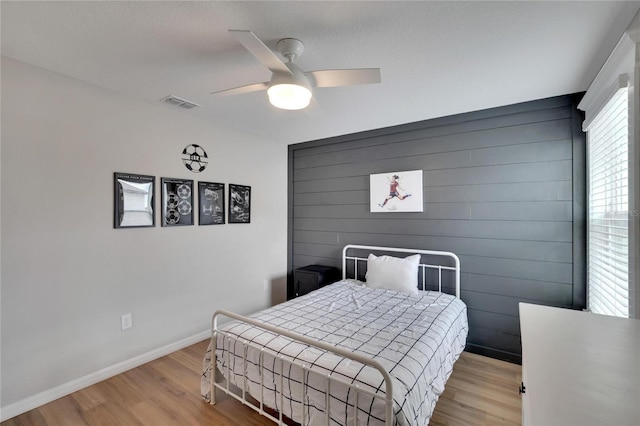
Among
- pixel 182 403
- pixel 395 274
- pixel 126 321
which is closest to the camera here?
pixel 182 403

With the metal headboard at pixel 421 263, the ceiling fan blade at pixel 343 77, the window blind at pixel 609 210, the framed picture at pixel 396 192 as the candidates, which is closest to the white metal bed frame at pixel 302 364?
the metal headboard at pixel 421 263

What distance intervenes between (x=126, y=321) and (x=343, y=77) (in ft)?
8.86

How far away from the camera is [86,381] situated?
7.39ft

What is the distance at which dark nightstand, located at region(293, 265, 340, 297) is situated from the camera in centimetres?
350

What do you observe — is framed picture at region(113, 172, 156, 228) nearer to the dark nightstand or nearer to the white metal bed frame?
the white metal bed frame

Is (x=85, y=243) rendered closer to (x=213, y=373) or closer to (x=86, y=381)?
(x=86, y=381)

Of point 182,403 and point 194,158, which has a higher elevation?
point 194,158

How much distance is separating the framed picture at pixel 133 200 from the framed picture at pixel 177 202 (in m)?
0.11

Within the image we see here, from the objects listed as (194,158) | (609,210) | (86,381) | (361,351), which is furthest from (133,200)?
(609,210)

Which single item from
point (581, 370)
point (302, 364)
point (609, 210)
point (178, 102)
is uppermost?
point (178, 102)

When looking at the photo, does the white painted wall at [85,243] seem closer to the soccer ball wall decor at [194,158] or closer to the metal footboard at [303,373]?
the soccer ball wall decor at [194,158]

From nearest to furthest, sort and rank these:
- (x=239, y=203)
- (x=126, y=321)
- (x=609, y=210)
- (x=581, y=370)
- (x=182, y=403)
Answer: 1. (x=581, y=370)
2. (x=609, y=210)
3. (x=182, y=403)
4. (x=126, y=321)
5. (x=239, y=203)

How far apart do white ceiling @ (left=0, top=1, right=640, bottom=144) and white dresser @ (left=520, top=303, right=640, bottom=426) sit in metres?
1.54

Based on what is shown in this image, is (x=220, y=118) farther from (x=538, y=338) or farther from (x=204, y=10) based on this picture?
(x=538, y=338)
